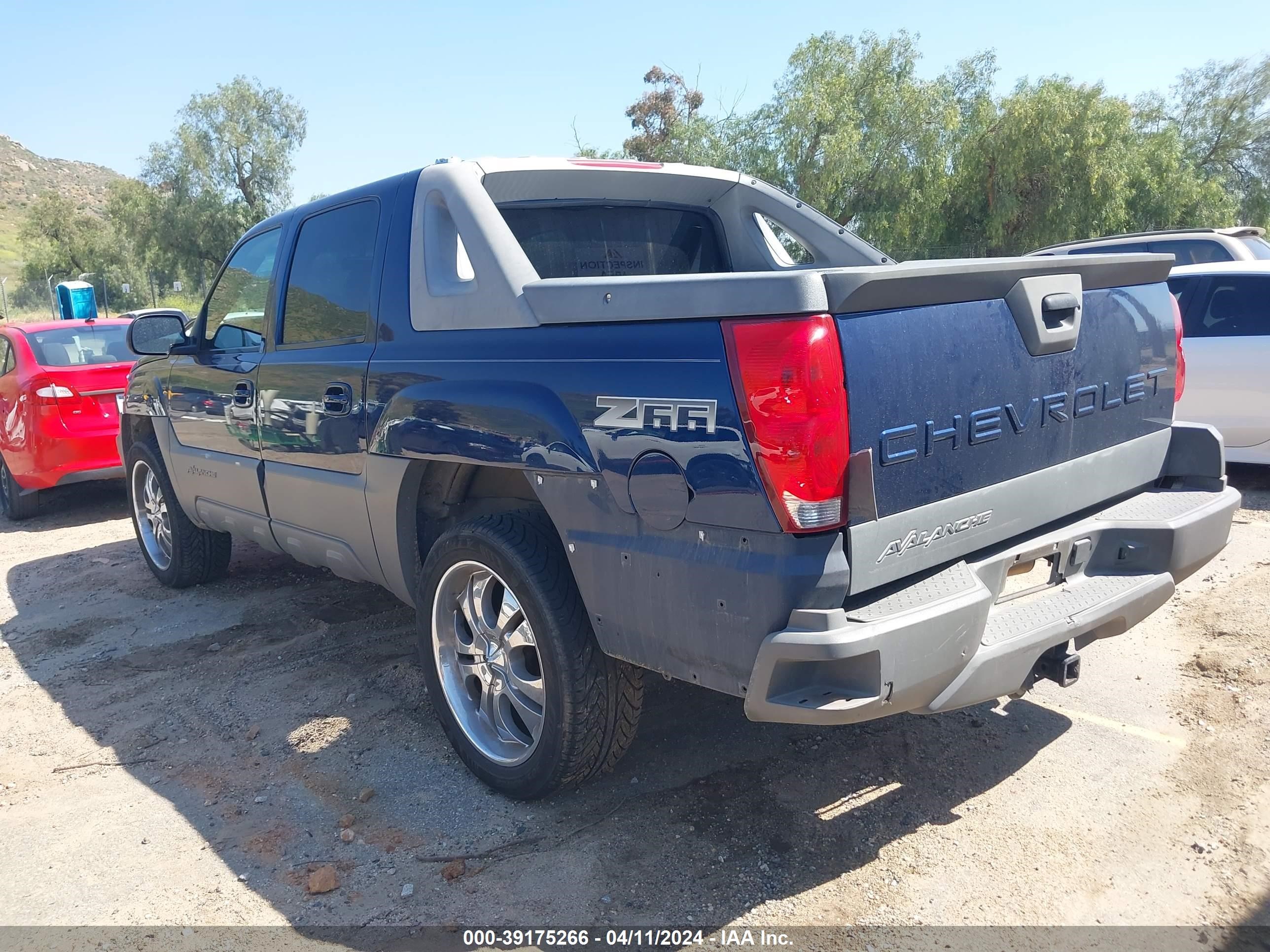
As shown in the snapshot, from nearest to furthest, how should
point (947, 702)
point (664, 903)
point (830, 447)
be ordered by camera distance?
point (830, 447) < point (947, 702) < point (664, 903)

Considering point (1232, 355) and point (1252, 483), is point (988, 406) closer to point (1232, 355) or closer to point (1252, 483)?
point (1232, 355)

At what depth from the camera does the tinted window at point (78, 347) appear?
8078 mm

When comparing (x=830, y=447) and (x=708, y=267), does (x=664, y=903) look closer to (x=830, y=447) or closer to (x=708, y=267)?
(x=830, y=447)

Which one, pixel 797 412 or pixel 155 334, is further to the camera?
pixel 155 334

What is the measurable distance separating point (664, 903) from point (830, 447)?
137 cm

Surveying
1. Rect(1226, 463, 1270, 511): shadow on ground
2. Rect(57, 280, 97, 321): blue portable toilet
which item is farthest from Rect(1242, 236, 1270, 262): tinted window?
Rect(57, 280, 97, 321): blue portable toilet

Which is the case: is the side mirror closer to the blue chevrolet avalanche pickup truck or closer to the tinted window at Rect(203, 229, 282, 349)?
the tinted window at Rect(203, 229, 282, 349)

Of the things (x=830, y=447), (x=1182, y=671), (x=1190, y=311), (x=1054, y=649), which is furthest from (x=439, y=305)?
(x=1190, y=311)

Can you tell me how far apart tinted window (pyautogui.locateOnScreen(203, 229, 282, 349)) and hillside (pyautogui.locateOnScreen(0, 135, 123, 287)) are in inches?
2831

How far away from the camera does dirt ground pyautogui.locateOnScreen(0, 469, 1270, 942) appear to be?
2.66m

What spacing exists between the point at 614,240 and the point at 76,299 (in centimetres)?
1008

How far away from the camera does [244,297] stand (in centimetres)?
482

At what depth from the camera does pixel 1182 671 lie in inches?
159

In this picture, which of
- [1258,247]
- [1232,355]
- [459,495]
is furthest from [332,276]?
[1258,247]
